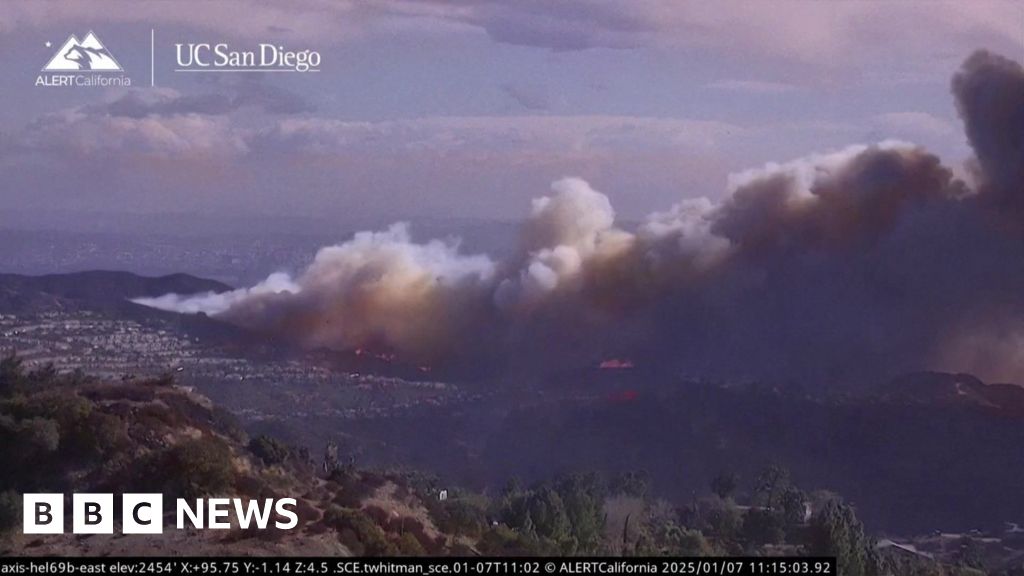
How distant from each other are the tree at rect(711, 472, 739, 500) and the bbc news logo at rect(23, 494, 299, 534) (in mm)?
4166

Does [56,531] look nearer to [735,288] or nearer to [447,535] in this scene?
[447,535]

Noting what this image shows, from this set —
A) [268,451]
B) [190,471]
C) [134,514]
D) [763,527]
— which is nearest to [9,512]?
[134,514]

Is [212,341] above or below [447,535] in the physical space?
above

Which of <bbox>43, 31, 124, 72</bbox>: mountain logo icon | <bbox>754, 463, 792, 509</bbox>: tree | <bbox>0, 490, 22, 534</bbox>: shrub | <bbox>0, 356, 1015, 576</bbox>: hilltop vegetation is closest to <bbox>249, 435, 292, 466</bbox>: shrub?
<bbox>0, 356, 1015, 576</bbox>: hilltop vegetation

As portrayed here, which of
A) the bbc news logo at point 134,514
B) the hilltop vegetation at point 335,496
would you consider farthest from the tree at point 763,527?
the bbc news logo at point 134,514

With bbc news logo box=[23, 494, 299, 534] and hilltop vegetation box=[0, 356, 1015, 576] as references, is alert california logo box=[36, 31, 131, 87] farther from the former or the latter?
bbc news logo box=[23, 494, 299, 534]

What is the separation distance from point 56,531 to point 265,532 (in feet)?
5.66

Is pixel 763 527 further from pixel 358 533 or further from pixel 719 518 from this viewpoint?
pixel 358 533

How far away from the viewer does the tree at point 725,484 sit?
11203 millimetres

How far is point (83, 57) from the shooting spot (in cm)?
1059

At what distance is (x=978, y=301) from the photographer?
11.0 meters

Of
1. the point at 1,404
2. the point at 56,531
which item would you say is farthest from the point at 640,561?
the point at 1,404

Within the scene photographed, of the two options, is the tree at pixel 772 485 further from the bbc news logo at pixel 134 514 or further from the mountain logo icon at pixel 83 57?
the mountain logo icon at pixel 83 57

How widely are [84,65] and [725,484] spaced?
714 cm
